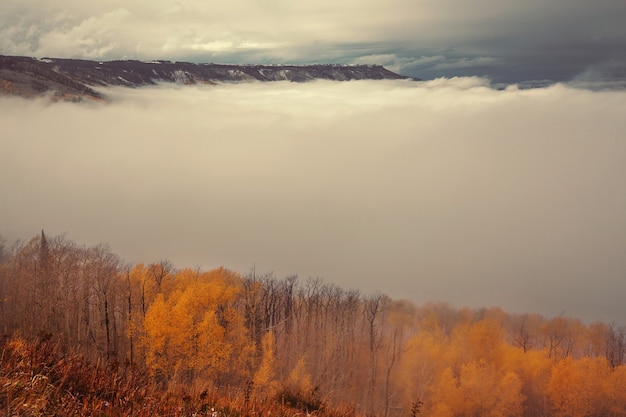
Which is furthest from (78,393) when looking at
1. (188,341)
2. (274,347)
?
(274,347)

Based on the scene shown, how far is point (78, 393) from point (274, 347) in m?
54.3

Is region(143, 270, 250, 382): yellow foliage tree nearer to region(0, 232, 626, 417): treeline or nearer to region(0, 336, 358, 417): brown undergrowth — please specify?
region(0, 232, 626, 417): treeline

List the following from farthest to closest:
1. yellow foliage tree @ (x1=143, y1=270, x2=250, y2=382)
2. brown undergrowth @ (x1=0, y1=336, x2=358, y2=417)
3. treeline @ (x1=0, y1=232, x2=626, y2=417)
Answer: treeline @ (x1=0, y1=232, x2=626, y2=417), yellow foliage tree @ (x1=143, y1=270, x2=250, y2=382), brown undergrowth @ (x1=0, y1=336, x2=358, y2=417)

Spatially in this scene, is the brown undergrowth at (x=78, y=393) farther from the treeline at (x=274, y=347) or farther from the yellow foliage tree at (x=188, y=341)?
the yellow foliage tree at (x=188, y=341)

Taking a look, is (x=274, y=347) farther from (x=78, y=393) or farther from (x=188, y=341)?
(x=78, y=393)

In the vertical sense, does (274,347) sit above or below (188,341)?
below

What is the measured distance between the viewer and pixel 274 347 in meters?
62.1

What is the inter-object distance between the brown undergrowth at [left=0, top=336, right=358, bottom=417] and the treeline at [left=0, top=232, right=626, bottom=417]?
35.5m

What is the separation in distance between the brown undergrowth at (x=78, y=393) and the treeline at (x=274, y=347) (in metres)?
35.5

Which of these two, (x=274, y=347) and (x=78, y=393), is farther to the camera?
(x=274, y=347)

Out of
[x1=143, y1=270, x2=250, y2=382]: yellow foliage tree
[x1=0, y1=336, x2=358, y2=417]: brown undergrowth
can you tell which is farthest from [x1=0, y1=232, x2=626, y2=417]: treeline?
[x1=0, y1=336, x2=358, y2=417]: brown undergrowth

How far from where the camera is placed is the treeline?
51.6 m

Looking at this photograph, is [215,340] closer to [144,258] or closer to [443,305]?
[443,305]

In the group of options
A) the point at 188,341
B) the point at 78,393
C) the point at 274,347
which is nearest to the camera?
the point at 78,393
